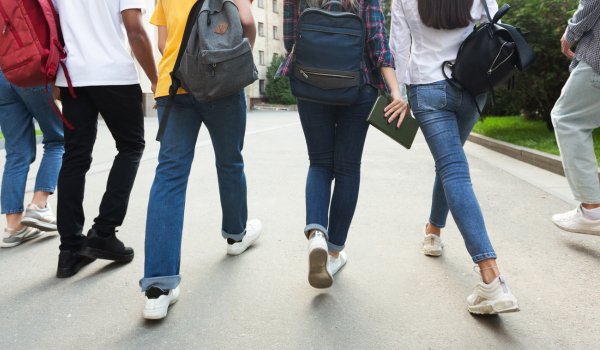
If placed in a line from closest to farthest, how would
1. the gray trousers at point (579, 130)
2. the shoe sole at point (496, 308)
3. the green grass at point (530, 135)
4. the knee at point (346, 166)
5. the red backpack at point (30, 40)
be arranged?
the shoe sole at point (496, 308) < the knee at point (346, 166) < the red backpack at point (30, 40) < the gray trousers at point (579, 130) < the green grass at point (530, 135)

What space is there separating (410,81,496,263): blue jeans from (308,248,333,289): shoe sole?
0.69m

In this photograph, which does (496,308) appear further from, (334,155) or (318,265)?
(334,155)

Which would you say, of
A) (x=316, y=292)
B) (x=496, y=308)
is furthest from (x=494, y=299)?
(x=316, y=292)

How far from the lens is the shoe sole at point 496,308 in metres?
2.29

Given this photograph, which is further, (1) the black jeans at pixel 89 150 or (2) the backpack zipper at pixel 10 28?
(1) the black jeans at pixel 89 150

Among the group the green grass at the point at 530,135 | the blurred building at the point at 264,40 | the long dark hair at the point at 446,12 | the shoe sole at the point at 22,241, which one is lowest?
the blurred building at the point at 264,40

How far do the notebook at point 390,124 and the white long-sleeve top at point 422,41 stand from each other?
221mm

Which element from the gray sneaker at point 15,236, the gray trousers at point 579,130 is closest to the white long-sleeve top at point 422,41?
the gray trousers at point 579,130

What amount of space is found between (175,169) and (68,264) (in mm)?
1074

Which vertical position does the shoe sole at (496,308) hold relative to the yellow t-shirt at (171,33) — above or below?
below

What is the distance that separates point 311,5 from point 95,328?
189 centimetres

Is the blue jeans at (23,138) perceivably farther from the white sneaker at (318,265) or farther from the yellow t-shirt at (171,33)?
the white sneaker at (318,265)

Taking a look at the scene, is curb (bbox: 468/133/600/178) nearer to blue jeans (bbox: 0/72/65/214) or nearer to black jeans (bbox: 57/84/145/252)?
black jeans (bbox: 57/84/145/252)

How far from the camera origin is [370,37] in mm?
2574
